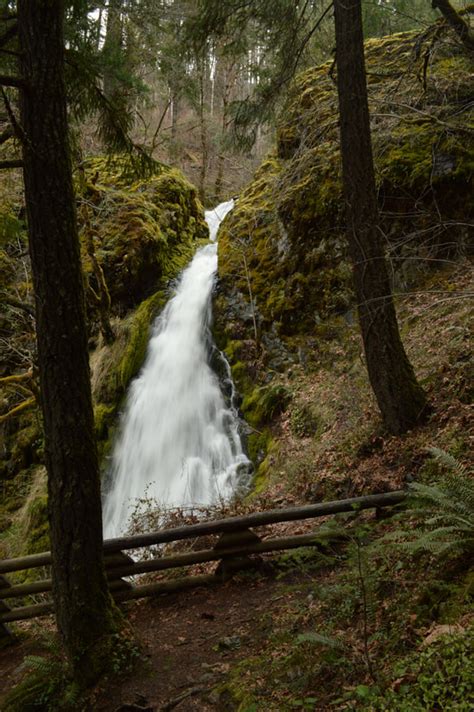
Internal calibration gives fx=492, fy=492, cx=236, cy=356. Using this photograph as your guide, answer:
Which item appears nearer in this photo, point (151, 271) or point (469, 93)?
point (469, 93)

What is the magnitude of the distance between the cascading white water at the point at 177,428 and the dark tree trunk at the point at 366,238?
3.61 m

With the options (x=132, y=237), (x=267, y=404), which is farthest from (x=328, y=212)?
(x=132, y=237)

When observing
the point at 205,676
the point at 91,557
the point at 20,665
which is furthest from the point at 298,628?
the point at 20,665

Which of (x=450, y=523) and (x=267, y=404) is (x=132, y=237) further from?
(x=450, y=523)

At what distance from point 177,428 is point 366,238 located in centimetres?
606

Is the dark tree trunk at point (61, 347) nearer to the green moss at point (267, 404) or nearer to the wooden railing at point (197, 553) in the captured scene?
the wooden railing at point (197, 553)

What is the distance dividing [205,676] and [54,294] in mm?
3252

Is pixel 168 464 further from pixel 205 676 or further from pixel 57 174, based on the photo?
pixel 57 174

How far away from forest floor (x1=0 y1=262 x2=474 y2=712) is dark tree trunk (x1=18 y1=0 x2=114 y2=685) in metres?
0.58

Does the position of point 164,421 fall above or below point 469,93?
below

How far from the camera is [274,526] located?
6586mm

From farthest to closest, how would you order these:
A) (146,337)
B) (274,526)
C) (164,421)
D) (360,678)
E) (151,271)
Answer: (151,271), (146,337), (164,421), (274,526), (360,678)

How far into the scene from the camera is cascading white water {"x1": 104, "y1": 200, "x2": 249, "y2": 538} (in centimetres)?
941

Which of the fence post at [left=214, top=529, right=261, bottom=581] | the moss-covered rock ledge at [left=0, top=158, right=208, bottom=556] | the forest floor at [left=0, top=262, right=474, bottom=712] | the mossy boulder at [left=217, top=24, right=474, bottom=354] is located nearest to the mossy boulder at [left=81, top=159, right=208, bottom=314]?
the moss-covered rock ledge at [left=0, top=158, right=208, bottom=556]
